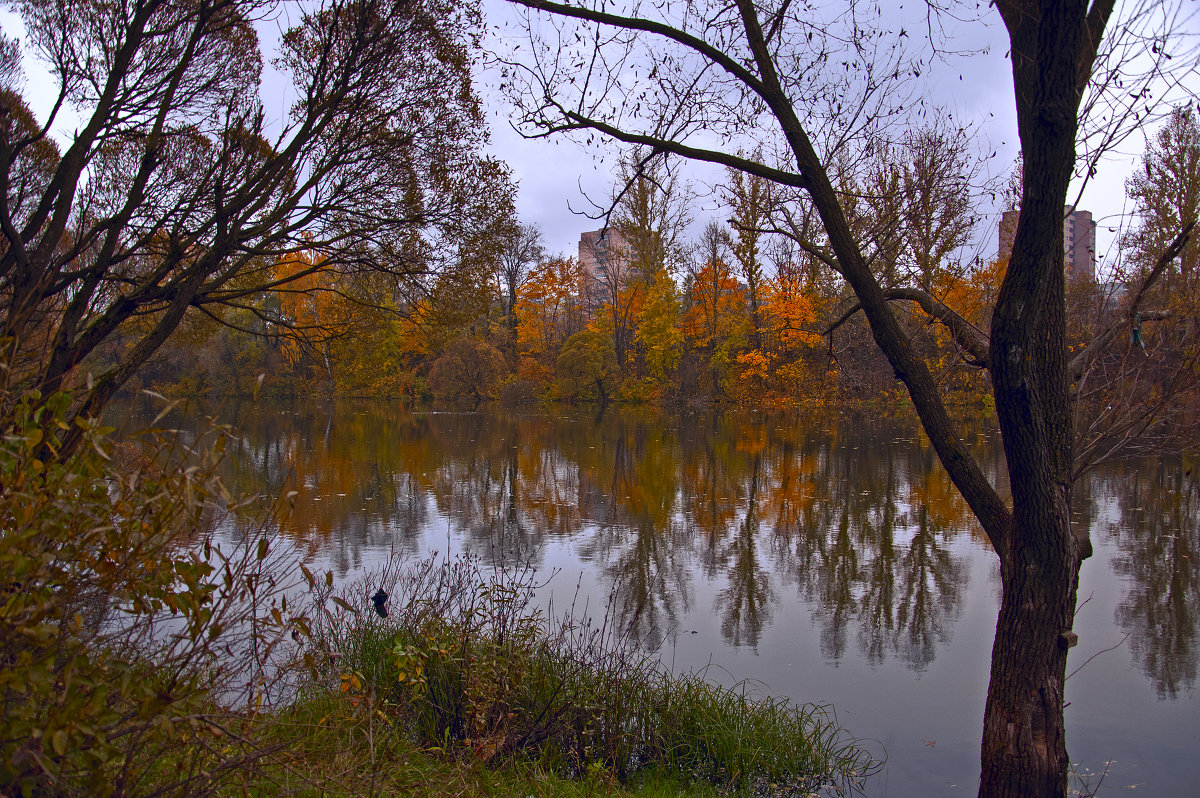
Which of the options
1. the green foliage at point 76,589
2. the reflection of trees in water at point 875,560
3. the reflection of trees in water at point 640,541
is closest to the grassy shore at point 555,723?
the reflection of trees in water at point 640,541

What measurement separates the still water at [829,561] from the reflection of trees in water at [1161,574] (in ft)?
0.10

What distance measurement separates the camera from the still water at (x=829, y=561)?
233 inches

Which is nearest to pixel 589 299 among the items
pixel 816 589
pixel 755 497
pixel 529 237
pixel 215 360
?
pixel 529 237

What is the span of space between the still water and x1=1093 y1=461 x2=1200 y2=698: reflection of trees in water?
31 millimetres

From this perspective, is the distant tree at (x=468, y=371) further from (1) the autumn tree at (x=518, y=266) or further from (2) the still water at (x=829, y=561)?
(2) the still water at (x=829, y=561)

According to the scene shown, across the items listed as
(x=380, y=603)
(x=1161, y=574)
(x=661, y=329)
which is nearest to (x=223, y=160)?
(x=380, y=603)

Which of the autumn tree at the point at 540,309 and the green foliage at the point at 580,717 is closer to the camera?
the green foliage at the point at 580,717

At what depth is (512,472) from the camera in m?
17.3

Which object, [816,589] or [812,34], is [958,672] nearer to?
[816,589]

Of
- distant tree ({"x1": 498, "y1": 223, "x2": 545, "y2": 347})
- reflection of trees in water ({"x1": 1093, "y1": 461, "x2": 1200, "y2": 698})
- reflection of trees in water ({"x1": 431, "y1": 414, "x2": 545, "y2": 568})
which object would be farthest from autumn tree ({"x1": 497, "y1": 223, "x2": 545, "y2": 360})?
reflection of trees in water ({"x1": 1093, "y1": 461, "x2": 1200, "y2": 698})

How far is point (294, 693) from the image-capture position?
4.90 meters

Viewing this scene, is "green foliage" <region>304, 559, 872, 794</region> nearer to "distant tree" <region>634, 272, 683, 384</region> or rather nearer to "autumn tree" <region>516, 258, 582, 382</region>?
"distant tree" <region>634, 272, 683, 384</region>

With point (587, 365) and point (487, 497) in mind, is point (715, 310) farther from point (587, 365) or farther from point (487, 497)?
point (487, 497)

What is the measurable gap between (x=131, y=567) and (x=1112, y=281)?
4.66m
